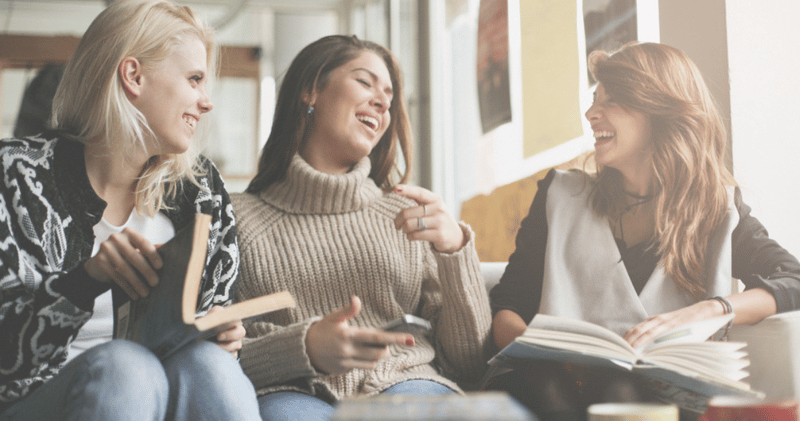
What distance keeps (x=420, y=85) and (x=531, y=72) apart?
4.05ft

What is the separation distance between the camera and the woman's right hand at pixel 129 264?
32.5 inches

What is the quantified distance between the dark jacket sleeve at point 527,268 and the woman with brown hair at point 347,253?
5 centimetres

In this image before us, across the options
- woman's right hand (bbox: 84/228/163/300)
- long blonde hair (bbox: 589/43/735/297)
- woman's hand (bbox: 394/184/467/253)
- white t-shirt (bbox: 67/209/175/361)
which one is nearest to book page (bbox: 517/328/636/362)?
long blonde hair (bbox: 589/43/735/297)

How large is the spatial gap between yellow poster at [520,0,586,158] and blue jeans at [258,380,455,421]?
1.59 feet

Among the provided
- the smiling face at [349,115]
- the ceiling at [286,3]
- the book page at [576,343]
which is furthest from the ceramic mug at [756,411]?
the ceiling at [286,3]

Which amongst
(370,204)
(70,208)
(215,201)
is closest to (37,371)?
(70,208)

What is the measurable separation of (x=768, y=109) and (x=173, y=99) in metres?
0.95

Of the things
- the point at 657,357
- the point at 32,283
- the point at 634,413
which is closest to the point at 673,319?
the point at 657,357

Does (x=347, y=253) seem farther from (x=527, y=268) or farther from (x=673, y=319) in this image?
(x=673, y=319)

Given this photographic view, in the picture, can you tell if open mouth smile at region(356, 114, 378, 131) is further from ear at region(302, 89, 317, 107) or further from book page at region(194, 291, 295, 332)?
book page at region(194, 291, 295, 332)

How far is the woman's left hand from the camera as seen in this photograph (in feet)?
3.13

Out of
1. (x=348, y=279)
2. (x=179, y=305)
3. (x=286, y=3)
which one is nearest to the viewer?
(x=179, y=305)

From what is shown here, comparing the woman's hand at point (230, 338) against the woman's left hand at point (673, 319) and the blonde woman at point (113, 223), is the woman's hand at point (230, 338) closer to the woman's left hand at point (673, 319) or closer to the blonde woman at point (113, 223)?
the blonde woman at point (113, 223)

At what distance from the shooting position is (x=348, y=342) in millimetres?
1017
